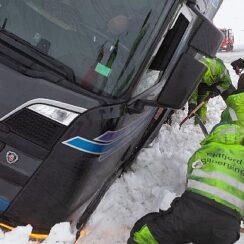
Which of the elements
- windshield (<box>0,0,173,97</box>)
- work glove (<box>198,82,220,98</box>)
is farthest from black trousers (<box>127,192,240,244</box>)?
work glove (<box>198,82,220,98</box>)

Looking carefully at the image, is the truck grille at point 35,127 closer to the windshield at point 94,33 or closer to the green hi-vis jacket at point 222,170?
the windshield at point 94,33

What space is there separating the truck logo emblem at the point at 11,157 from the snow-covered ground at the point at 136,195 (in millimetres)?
468

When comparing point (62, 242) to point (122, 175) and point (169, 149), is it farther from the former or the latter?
point (169, 149)

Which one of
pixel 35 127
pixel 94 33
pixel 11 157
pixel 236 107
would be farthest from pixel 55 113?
pixel 236 107

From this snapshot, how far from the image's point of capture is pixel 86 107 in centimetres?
296

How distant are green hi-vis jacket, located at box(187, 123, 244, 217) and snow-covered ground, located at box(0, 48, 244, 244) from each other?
3.40ft

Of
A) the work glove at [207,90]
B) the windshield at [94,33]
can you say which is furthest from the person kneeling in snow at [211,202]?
the work glove at [207,90]

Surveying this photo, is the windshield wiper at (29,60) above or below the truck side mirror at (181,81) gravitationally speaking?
below

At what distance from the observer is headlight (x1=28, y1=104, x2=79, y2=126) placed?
9.53 feet

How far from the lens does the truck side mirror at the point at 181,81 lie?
3125mm

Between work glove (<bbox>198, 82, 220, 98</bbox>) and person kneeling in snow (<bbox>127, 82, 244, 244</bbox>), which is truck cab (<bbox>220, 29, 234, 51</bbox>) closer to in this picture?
work glove (<bbox>198, 82, 220, 98</bbox>)

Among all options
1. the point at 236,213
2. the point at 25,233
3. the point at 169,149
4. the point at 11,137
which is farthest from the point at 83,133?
the point at 169,149

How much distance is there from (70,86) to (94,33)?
45 cm

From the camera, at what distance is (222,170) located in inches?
131
